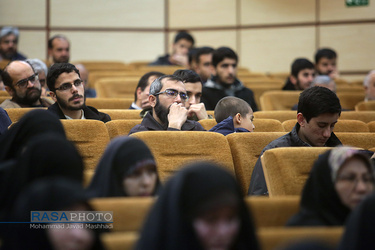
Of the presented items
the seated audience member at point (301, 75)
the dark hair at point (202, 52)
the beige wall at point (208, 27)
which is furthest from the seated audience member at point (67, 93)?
the beige wall at point (208, 27)

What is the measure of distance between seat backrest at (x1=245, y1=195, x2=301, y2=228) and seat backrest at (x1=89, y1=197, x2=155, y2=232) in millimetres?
377

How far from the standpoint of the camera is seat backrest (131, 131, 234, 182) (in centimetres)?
286

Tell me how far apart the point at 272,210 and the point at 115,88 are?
3.40 m

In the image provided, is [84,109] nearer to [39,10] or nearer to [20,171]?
[20,171]

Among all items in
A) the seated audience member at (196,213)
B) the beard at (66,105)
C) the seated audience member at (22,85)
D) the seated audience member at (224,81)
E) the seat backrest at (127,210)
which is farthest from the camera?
the seated audience member at (224,81)

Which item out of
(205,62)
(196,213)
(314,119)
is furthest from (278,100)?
(196,213)

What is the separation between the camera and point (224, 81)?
5.18m

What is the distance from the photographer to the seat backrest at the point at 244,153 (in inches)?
120

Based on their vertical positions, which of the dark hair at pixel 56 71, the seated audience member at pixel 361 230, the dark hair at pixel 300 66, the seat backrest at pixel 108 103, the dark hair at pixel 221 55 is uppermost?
the dark hair at pixel 221 55

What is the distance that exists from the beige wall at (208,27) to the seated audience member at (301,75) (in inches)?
85.5

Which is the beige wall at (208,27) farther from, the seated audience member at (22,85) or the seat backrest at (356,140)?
the seat backrest at (356,140)

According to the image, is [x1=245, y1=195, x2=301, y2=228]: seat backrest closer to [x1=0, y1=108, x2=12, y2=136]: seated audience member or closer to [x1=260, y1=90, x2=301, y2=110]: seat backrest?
[x1=0, y1=108, x2=12, y2=136]: seated audience member

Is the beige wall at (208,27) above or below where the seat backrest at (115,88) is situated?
above

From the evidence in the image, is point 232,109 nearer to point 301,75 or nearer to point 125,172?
point 125,172
